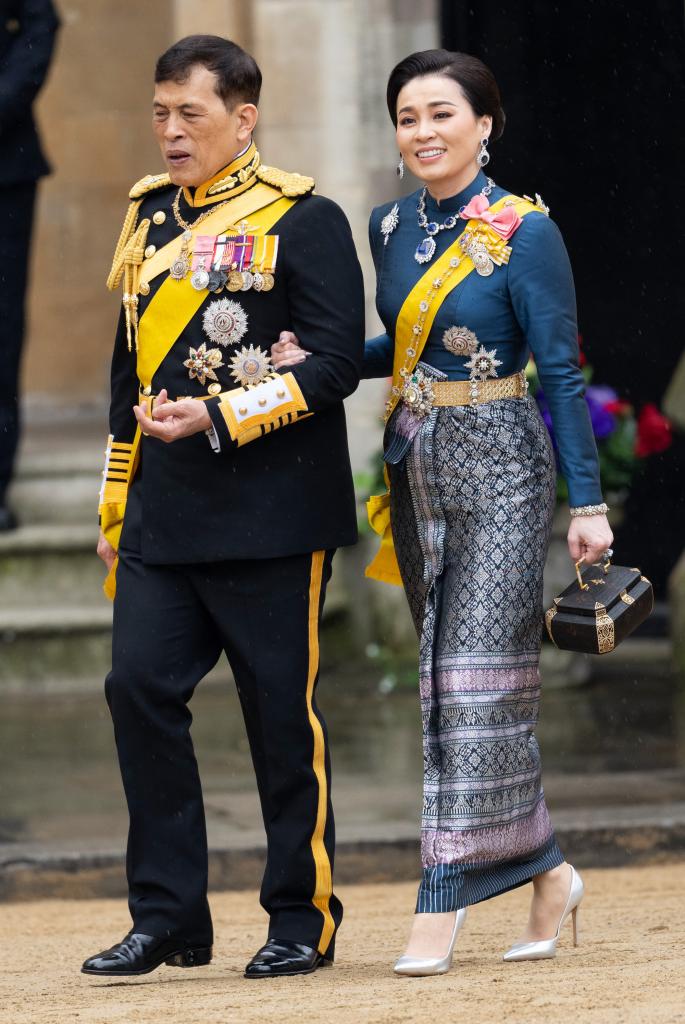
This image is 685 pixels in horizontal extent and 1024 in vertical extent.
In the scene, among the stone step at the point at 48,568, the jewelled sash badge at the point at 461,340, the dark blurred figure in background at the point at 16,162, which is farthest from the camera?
the stone step at the point at 48,568

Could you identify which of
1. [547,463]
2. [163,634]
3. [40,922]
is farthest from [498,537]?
[40,922]

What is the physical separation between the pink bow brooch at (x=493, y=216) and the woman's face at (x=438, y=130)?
0.25 ft

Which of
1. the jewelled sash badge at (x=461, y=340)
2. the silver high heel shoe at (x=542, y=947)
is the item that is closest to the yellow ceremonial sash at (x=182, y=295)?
the jewelled sash badge at (x=461, y=340)

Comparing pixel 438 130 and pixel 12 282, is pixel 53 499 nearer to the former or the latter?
pixel 12 282

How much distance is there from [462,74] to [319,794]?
1.54 m

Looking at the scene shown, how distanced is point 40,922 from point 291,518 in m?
1.79

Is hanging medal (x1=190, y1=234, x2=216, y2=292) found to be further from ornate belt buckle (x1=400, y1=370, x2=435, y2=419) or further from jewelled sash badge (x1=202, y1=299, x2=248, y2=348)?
ornate belt buckle (x1=400, y1=370, x2=435, y2=419)

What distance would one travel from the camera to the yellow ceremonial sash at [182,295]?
4.77 m

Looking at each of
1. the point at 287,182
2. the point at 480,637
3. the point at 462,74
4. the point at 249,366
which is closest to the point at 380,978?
the point at 480,637

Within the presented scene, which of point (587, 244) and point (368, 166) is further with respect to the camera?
point (587, 244)

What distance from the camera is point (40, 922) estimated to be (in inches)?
238

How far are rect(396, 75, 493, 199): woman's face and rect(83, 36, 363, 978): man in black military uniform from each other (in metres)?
0.22

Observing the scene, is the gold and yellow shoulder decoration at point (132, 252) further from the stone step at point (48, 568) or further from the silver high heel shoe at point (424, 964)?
the stone step at point (48, 568)

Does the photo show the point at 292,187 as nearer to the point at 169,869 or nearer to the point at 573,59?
the point at 169,869
